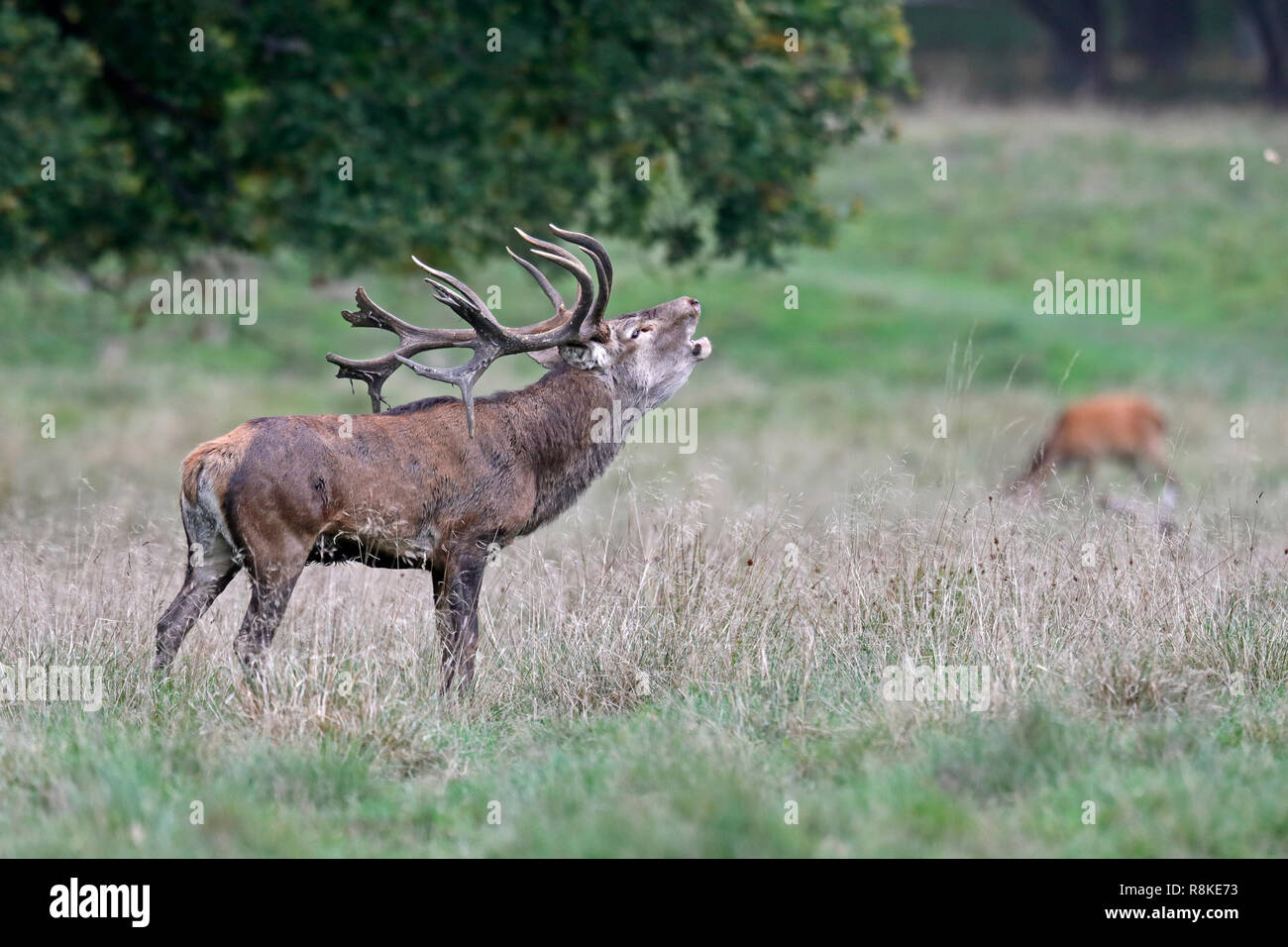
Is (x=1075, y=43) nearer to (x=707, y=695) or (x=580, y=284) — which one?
(x=580, y=284)

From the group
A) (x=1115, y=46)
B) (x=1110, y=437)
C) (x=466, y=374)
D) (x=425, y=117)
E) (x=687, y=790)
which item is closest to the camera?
(x=687, y=790)

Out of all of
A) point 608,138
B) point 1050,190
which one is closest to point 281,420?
point 608,138

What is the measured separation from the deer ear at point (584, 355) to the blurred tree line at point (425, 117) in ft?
13.2

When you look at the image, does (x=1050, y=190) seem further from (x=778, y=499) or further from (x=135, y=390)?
(x=778, y=499)

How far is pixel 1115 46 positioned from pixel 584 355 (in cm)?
4119

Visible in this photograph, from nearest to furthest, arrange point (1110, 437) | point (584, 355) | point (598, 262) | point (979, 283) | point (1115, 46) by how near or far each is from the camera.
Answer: point (598, 262)
point (584, 355)
point (1110, 437)
point (979, 283)
point (1115, 46)

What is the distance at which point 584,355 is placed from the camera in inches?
291

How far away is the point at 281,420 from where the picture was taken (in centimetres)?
640

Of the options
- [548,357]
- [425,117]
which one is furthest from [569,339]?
[425,117]

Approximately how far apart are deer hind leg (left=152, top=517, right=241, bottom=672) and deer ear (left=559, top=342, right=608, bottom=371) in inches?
72.1

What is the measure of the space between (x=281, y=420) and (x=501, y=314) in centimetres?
1882

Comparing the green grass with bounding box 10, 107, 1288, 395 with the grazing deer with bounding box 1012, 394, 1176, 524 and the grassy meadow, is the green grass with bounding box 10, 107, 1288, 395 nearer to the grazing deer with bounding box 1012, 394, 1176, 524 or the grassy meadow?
the grazing deer with bounding box 1012, 394, 1176, 524

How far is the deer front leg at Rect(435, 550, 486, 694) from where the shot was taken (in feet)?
21.3
